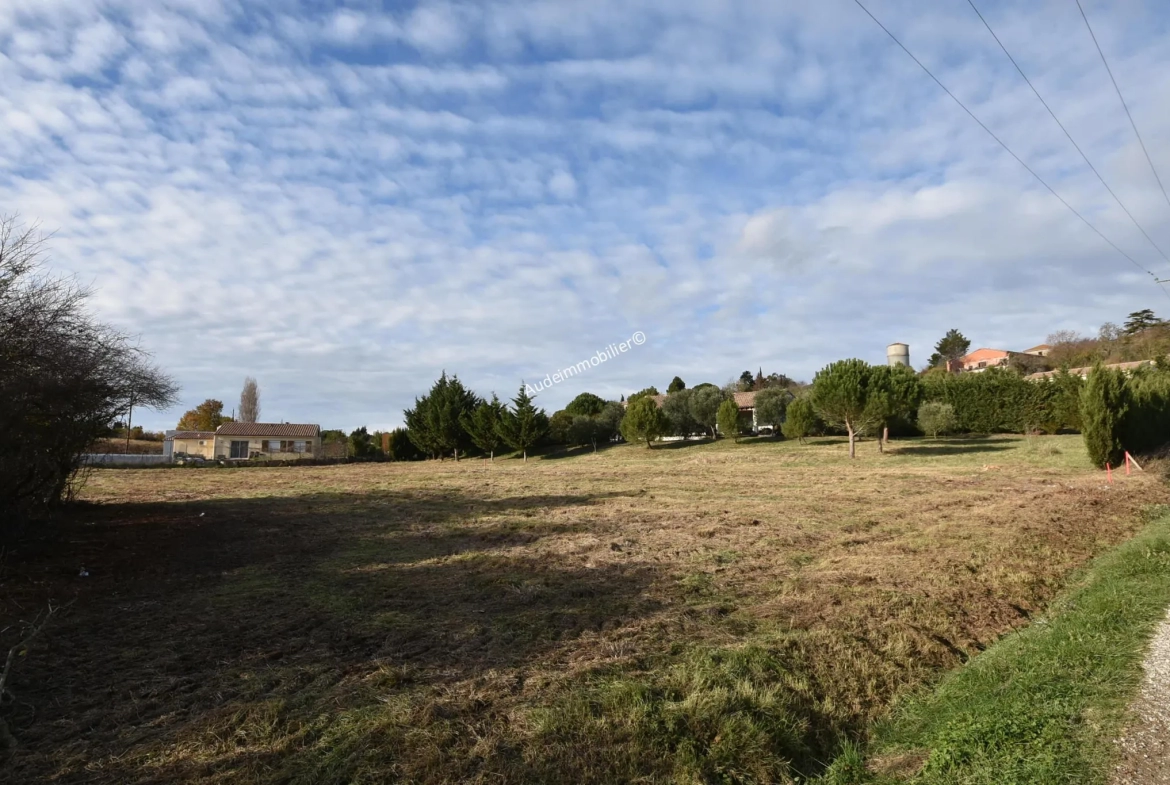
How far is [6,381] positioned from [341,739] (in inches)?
253

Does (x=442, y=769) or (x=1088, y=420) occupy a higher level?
(x=1088, y=420)

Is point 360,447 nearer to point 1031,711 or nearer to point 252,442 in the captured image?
point 252,442

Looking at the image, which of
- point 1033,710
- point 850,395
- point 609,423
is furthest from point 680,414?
point 1033,710

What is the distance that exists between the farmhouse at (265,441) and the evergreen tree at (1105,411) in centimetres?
5637

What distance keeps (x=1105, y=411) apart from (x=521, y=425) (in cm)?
3082

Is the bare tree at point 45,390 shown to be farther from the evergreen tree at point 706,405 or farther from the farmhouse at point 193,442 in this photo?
the farmhouse at point 193,442

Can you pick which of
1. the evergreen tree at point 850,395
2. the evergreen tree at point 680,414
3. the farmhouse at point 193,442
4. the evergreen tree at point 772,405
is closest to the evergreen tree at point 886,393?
the evergreen tree at point 850,395

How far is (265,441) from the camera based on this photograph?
60.4 metres

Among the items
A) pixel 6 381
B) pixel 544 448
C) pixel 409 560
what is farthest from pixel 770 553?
pixel 544 448

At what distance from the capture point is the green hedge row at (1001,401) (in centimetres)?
3500

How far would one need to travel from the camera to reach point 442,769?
3193 mm

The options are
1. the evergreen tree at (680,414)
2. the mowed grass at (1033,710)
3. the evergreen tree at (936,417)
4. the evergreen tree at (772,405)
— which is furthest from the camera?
the evergreen tree at (680,414)

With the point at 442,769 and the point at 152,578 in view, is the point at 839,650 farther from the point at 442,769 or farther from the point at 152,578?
the point at 152,578

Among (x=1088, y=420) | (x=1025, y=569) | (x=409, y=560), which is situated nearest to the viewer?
(x=1025, y=569)
